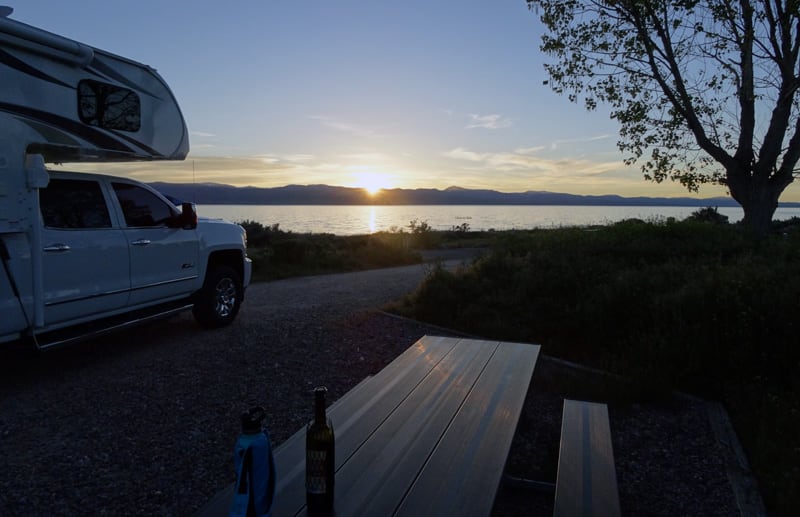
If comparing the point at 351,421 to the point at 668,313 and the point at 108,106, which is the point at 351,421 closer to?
the point at 108,106

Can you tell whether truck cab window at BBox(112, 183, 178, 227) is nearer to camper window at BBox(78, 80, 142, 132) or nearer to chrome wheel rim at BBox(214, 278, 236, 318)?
camper window at BBox(78, 80, 142, 132)

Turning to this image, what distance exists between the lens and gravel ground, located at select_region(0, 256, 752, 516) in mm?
3557

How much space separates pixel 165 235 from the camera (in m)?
6.68

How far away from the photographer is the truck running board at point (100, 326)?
515cm

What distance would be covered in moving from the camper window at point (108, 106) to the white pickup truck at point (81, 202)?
1 cm

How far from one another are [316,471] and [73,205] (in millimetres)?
4902

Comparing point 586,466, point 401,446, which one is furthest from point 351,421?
point 586,466

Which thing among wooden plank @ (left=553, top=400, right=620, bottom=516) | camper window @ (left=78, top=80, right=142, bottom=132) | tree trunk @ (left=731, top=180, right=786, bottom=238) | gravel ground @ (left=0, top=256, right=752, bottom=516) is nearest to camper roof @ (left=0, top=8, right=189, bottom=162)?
camper window @ (left=78, top=80, right=142, bottom=132)

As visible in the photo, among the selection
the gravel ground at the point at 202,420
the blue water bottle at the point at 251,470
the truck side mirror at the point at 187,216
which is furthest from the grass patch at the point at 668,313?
the truck side mirror at the point at 187,216

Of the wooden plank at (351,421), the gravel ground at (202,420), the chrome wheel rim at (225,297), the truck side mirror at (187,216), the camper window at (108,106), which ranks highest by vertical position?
the camper window at (108,106)

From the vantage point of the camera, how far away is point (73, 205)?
5.59 meters

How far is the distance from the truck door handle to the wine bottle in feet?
14.3

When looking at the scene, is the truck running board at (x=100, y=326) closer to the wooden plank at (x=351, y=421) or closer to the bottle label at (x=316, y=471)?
the wooden plank at (x=351, y=421)

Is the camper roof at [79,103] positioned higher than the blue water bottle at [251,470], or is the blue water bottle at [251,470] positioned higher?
the camper roof at [79,103]
